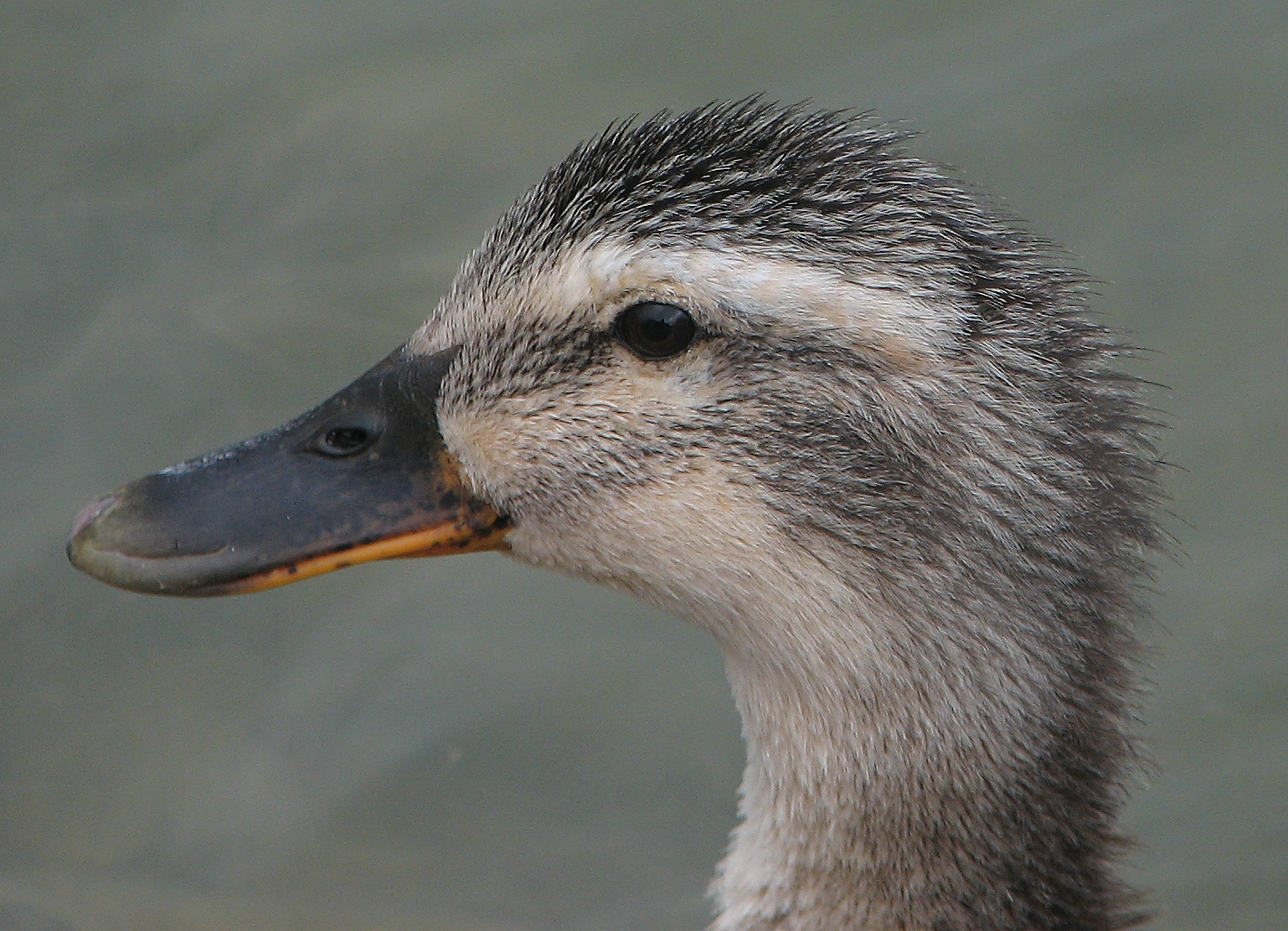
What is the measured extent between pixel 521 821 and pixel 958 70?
3307 millimetres

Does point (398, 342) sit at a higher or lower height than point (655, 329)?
higher

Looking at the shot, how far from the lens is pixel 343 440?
373 cm

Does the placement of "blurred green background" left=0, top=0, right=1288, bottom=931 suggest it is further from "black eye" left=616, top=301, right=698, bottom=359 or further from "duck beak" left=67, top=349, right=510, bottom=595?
"black eye" left=616, top=301, right=698, bottom=359

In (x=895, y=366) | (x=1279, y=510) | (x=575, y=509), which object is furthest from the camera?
(x=1279, y=510)

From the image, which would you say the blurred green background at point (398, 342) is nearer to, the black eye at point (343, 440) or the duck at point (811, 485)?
the duck at point (811, 485)

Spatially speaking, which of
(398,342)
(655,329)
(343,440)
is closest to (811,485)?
(655,329)

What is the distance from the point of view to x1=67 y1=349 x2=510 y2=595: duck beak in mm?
3623

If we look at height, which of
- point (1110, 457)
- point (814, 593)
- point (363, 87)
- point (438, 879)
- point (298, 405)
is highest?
point (363, 87)

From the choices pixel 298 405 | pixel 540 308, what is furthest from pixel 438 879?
pixel 540 308

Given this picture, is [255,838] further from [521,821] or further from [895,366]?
[895,366]

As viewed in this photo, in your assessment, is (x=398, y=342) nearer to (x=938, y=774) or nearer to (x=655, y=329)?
(x=655, y=329)

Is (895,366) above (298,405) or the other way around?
the other way around

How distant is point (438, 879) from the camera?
18.6 feet

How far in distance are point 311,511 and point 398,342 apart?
2.77 meters
